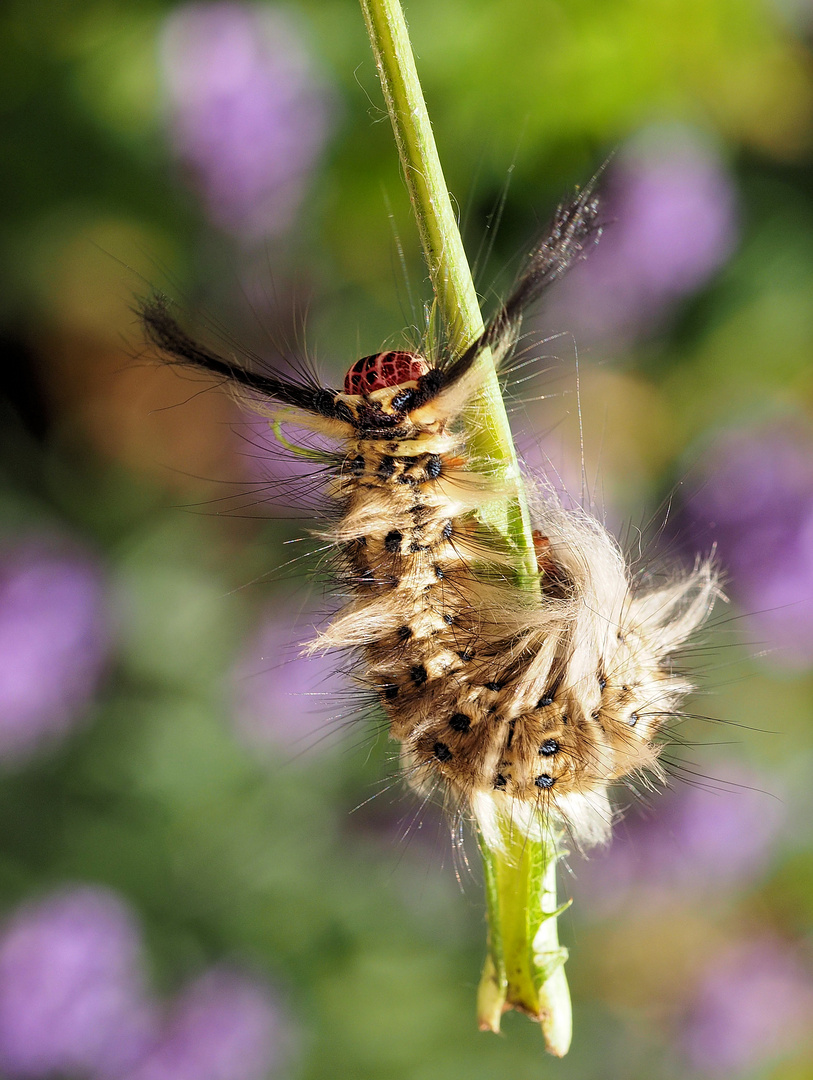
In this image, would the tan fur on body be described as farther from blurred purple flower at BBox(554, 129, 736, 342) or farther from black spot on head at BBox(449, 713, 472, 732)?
blurred purple flower at BBox(554, 129, 736, 342)

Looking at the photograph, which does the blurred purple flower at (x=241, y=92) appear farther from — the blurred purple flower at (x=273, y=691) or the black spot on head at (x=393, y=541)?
the black spot on head at (x=393, y=541)

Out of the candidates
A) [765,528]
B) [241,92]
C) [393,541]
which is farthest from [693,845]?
[241,92]

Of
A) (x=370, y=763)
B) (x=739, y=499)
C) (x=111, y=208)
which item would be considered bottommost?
(x=370, y=763)

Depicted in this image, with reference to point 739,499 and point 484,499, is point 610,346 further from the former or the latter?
point 484,499

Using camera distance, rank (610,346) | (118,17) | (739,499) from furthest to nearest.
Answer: (610,346) < (118,17) < (739,499)

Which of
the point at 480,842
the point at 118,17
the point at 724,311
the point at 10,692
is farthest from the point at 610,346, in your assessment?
the point at 480,842

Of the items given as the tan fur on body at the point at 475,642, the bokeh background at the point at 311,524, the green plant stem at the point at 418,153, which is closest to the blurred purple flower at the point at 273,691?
the bokeh background at the point at 311,524
